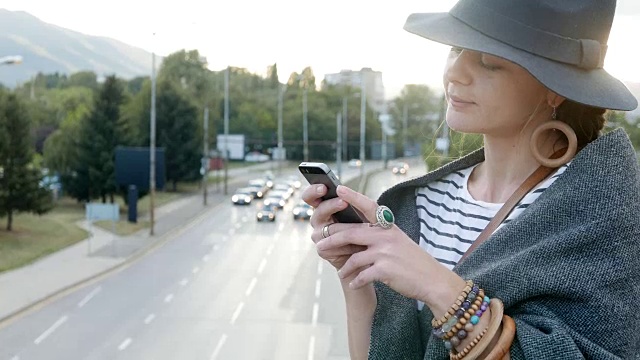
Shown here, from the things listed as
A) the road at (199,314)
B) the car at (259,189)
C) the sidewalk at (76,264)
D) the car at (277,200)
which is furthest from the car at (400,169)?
the road at (199,314)

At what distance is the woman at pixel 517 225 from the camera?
112 cm

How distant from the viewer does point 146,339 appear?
476 inches

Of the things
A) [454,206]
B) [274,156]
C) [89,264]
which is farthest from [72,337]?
[274,156]

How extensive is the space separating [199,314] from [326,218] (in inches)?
509

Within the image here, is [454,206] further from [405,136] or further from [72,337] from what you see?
[405,136]

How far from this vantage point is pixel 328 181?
1.22 metres

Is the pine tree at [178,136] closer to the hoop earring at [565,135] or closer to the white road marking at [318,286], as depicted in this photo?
the white road marking at [318,286]

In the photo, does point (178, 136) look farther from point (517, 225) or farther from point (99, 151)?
point (517, 225)

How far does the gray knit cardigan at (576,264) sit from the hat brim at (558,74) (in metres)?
0.06


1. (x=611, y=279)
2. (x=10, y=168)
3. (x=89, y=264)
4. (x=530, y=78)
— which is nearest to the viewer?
(x=611, y=279)

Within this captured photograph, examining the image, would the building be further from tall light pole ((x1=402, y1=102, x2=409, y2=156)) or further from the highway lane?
the highway lane

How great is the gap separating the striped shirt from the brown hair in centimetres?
7

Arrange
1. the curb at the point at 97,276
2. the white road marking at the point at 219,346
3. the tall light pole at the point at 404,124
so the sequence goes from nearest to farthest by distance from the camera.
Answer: the white road marking at the point at 219,346 → the curb at the point at 97,276 → the tall light pole at the point at 404,124

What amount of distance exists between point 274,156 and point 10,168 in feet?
99.4
